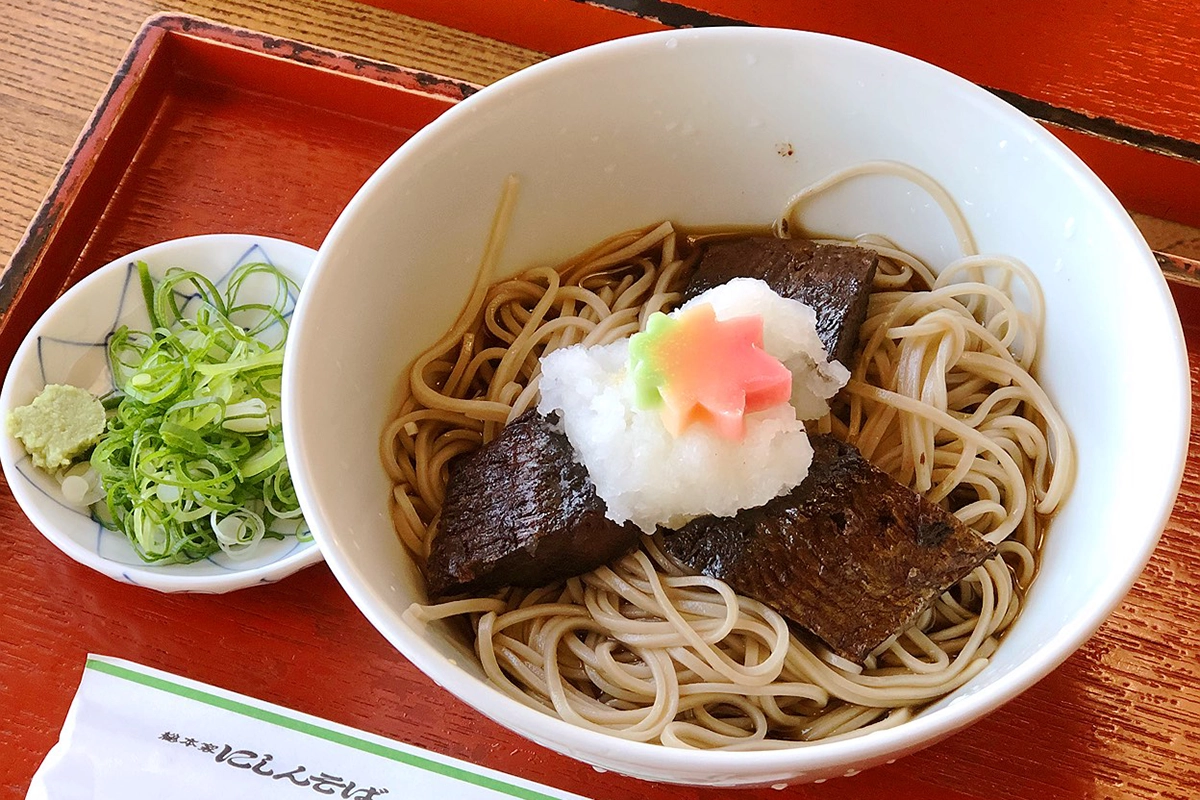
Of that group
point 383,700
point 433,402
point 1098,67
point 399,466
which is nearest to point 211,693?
point 383,700

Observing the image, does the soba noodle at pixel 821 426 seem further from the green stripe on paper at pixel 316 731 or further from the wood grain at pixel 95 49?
the wood grain at pixel 95 49

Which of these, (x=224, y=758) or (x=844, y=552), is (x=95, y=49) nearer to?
(x=224, y=758)

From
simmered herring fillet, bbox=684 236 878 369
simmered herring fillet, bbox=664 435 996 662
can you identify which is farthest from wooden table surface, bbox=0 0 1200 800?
simmered herring fillet, bbox=684 236 878 369

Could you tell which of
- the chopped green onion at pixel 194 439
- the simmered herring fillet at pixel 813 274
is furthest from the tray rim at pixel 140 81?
the simmered herring fillet at pixel 813 274

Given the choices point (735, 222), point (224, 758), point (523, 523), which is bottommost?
point (224, 758)

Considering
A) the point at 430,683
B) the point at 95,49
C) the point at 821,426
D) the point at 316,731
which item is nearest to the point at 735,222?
the point at 821,426

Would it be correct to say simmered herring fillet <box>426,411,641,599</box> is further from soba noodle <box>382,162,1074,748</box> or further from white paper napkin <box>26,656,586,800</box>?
white paper napkin <box>26,656,586,800</box>
